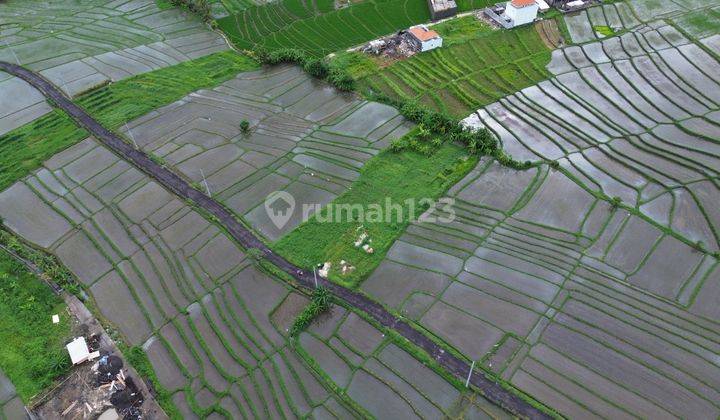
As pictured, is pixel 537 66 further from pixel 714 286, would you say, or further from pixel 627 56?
pixel 714 286


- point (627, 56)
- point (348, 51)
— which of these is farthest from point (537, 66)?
point (348, 51)

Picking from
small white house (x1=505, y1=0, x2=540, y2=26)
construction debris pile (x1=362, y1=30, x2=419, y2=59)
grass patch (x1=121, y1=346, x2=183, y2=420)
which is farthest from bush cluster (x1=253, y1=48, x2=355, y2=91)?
grass patch (x1=121, y1=346, x2=183, y2=420)

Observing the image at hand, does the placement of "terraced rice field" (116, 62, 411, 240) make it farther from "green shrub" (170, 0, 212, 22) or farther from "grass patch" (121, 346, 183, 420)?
"green shrub" (170, 0, 212, 22)

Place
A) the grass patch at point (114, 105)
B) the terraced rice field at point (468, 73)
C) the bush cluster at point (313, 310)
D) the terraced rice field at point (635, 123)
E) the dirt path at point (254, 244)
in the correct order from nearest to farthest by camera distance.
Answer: the dirt path at point (254, 244), the bush cluster at point (313, 310), the terraced rice field at point (635, 123), the grass patch at point (114, 105), the terraced rice field at point (468, 73)

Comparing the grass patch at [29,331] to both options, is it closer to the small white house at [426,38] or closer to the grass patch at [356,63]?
the grass patch at [356,63]

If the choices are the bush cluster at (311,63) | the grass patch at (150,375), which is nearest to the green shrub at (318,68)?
the bush cluster at (311,63)

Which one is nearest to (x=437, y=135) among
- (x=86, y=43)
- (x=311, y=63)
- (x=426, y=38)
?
(x=426, y=38)

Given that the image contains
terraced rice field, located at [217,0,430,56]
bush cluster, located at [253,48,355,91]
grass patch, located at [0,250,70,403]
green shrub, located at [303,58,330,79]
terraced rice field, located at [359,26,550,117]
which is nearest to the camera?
grass patch, located at [0,250,70,403]
